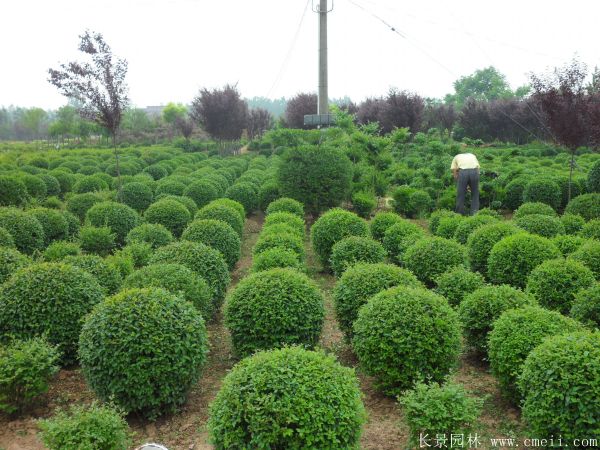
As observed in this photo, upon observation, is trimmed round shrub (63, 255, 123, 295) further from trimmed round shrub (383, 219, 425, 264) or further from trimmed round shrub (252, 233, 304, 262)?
trimmed round shrub (383, 219, 425, 264)

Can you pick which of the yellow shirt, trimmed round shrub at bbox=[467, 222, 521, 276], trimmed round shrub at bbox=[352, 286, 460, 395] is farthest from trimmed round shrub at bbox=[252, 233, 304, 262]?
the yellow shirt

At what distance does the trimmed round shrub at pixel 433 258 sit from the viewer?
795 centimetres

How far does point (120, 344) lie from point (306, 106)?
39216mm

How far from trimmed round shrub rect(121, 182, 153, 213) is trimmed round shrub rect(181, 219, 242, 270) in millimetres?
6868

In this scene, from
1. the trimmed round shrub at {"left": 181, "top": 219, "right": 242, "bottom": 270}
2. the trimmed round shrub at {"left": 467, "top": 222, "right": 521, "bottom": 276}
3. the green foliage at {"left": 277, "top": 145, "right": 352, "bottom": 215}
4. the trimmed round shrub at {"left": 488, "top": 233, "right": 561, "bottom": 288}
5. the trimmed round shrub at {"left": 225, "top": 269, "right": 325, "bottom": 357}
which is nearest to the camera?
the trimmed round shrub at {"left": 225, "top": 269, "right": 325, "bottom": 357}

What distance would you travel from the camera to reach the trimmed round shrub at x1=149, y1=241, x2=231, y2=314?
7.27 meters

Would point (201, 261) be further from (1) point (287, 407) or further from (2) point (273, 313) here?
(1) point (287, 407)

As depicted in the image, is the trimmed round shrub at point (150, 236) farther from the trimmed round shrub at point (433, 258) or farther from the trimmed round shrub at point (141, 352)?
the trimmed round shrub at point (141, 352)

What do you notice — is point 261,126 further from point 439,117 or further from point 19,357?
point 19,357

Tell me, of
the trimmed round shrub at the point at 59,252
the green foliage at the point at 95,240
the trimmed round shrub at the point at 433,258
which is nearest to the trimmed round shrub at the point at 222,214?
the green foliage at the point at 95,240

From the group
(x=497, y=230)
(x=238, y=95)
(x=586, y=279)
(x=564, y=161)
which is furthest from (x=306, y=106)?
(x=586, y=279)

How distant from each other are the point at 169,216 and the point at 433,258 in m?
6.53

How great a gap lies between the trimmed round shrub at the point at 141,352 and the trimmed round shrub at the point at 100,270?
205 cm

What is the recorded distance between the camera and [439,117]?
41.5m
